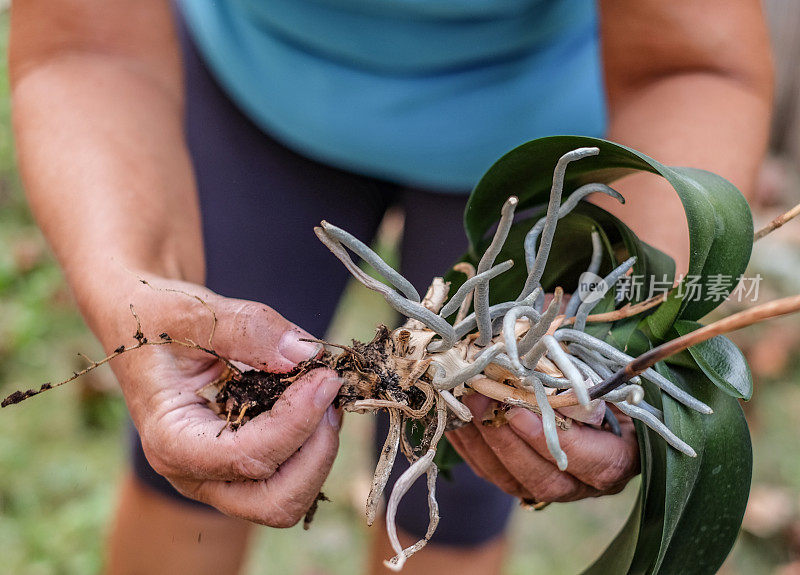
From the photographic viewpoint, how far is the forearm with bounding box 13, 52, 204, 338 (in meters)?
0.74

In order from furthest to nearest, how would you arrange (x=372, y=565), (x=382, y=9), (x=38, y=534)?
(x=38, y=534)
(x=372, y=565)
(x=382, y=9)

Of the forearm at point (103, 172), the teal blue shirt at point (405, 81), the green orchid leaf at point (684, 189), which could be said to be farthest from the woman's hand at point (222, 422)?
the teal blue shirt at point (405, 81)

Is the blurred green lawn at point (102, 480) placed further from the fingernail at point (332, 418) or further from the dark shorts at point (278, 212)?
the fingernail at point (332, 418)

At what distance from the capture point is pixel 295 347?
1.96 feet

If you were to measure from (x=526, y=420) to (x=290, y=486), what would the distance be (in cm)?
21

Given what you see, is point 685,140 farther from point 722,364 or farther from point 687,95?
point 722,364

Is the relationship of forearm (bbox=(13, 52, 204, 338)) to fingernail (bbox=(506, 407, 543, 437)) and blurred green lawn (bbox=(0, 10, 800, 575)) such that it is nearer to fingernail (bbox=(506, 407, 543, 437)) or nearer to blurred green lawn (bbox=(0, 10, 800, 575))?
fingernail (bbox=(506, 407, 543, 437))

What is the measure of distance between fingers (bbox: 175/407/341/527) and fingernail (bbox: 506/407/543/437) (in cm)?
15

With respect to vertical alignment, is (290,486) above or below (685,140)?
below

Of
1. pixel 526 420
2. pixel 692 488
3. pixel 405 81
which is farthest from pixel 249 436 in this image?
pixel 405 81

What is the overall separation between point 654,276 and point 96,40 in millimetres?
724

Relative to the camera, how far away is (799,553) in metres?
1.41

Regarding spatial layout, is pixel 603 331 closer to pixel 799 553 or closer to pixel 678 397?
pixel 678 397

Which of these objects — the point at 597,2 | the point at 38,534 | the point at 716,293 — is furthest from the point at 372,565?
the point at 597,2
